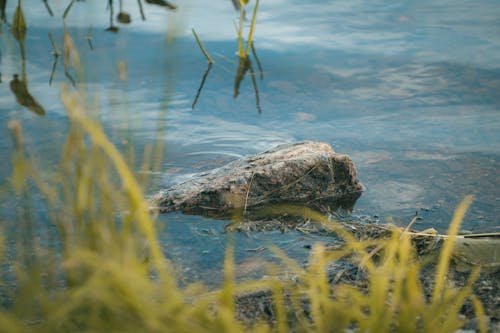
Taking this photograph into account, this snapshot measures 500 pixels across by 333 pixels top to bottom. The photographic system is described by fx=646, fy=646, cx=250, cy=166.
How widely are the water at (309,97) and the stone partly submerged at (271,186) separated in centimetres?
14

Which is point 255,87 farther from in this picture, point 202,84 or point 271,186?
point 271,186

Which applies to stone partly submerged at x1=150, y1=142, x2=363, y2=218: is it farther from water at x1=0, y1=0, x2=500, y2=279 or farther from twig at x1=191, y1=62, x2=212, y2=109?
twig at x1=191, y1=62, x2=212, y2=109

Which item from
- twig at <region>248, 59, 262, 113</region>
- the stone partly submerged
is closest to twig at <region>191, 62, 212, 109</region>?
twig at <region>248, 59, 262, 113</region>

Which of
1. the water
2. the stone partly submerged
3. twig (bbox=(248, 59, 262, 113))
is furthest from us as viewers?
twig (bbox=(248, 59, 262, 113))

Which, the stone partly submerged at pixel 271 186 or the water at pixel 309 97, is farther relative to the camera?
the water at pixel 309 97

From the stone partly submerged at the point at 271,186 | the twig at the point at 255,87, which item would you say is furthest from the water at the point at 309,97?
the stone partly submerged at the point at 271,186

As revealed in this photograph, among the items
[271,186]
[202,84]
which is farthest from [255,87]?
[271,186]

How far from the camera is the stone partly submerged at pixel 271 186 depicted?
352 cm

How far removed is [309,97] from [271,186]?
2118 millimetres

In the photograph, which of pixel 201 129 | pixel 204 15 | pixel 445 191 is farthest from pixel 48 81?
pixel 445 191

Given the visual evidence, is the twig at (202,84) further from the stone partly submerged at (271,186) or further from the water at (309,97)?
the stone partly submerged at (271,186)

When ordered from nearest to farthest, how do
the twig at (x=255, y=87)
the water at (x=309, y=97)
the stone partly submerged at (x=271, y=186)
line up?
1. the stone partly submerged at (x=271, y=186)
2. the water at (x=309, y=97)
3. the twig at (x=255, y=87)

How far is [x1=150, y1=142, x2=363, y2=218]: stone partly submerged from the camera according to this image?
3520 mm

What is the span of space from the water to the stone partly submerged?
141 millimetres
